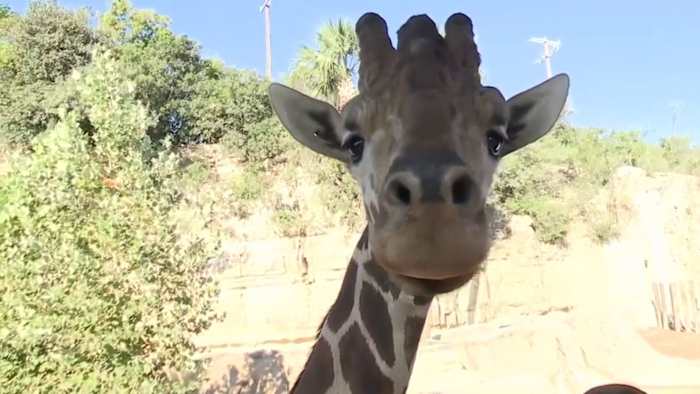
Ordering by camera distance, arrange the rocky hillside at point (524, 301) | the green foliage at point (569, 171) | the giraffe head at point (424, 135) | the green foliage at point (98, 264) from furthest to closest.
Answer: the green foliage at point (569, 171), the rocky hillside at point (524, 301), the green foliage at point (98, 264), the giraffe head at point (424, 135)

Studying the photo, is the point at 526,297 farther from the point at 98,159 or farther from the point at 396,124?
the point at 396,124

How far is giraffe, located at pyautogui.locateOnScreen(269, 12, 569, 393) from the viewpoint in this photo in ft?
5.57

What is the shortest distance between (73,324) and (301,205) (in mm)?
15352

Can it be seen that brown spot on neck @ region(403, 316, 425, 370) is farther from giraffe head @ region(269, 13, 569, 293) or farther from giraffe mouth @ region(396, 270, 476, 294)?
giraffe mouth @ region(396, 270, 476, 294)

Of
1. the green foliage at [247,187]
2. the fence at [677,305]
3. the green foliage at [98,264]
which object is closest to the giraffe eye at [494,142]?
the green foliage at [98,264]

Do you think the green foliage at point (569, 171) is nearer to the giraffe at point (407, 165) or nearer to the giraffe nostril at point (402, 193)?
the giraffe at point (407, 165)

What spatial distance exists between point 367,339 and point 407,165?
1024 mm

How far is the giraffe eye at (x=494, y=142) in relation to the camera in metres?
2.16

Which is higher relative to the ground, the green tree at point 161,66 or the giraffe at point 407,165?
the green tree at point 161,66

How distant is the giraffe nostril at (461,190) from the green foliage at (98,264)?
4.77 meters

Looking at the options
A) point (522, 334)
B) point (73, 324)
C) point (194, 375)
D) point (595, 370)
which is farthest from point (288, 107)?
point (595, 370)

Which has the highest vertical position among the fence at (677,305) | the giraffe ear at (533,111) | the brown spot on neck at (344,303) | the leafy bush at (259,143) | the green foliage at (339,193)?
the leafy bush at (259,143)

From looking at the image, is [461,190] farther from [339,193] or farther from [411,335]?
[339,193]

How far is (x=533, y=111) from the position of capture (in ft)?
8.53
